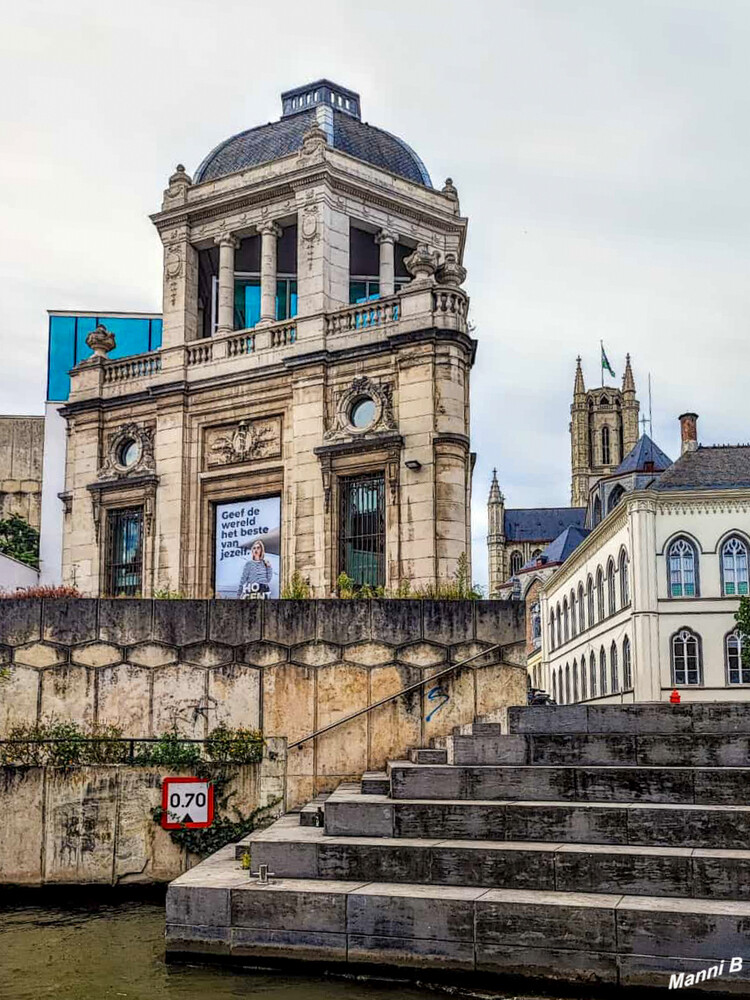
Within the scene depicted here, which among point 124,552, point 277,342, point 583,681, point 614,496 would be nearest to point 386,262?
point 277,342

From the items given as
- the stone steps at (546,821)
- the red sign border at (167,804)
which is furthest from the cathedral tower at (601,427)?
the stone steps at (546,821)

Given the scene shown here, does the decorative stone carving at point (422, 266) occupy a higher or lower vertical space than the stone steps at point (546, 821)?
higher

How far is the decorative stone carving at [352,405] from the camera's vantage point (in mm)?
25781

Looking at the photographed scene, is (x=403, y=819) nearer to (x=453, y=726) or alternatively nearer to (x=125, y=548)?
(x=453, y=726)

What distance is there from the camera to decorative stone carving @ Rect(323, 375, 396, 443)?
25.8 metres

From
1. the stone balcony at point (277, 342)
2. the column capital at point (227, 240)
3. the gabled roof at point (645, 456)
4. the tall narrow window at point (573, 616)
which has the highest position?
the gabled roof at point (645, 456)

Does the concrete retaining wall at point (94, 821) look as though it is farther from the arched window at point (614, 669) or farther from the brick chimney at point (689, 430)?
the brick chimney at point (689, 430)

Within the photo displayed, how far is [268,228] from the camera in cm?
2972

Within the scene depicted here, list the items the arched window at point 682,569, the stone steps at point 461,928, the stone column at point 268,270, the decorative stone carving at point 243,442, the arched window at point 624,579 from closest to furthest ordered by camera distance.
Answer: the stone steps at point 461,928 → the decorative stone carving at point 243,442 → the stone column at point 268,270 → the arched window at point 682,569 → the arched window at point 624,579

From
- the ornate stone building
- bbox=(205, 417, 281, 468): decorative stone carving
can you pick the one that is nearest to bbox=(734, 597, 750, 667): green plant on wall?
the ornate stone building

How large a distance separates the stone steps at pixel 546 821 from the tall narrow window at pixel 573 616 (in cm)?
5605

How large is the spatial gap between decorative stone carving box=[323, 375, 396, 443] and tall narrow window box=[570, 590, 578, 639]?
41.9 metres

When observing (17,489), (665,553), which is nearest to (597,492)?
(665,553)

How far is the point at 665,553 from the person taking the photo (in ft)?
158
